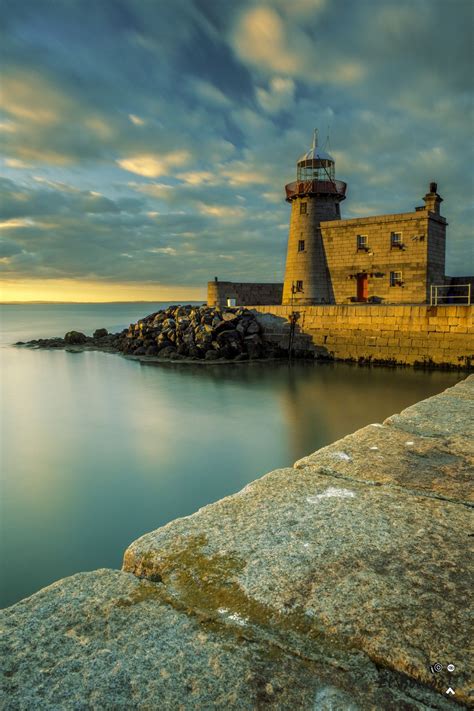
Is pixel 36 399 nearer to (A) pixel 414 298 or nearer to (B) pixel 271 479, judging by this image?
(B) pixel 271 479

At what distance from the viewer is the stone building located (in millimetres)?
18375

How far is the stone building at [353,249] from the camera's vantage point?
18.4 metres

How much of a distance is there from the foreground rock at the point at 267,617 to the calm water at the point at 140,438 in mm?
2834

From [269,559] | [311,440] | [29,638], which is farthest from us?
[311,440]

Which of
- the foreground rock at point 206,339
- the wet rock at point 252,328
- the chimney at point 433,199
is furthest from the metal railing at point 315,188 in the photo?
the wet rock at point 252,328

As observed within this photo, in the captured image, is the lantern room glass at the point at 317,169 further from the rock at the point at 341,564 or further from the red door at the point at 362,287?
the rock at the point at 341,564

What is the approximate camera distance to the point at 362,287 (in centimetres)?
2003

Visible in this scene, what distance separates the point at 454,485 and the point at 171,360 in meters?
15.4

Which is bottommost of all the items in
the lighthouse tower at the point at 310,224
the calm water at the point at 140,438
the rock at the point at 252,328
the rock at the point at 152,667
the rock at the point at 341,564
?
the calm water at the point at 140,438

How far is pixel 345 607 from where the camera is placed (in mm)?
1226

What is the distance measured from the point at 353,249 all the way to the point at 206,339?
7.88m

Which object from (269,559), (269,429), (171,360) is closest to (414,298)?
(171,360)

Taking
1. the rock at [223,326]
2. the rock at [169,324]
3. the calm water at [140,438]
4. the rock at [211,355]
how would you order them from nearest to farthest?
1. the calm water at [140,438]
2. the rock at [211,355]
3. the rock at [223,326]
4. the rock at [169,324]

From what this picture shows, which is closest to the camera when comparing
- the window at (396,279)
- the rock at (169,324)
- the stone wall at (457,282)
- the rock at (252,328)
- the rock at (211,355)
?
the rock at (211,355)
